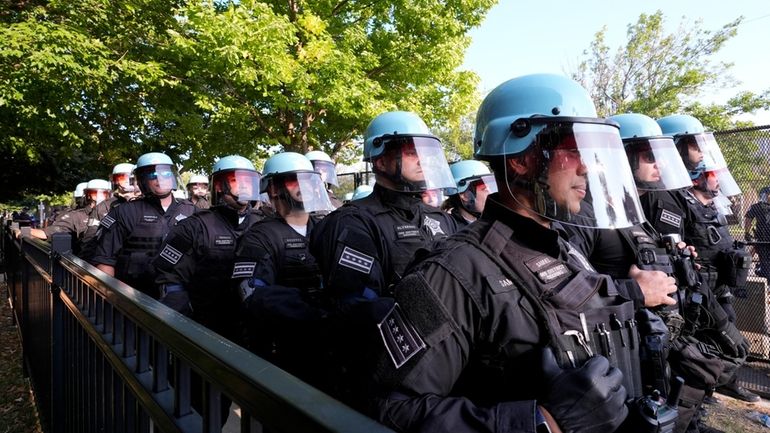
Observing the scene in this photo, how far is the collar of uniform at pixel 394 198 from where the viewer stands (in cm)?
305

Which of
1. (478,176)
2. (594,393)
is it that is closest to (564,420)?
(594,393)

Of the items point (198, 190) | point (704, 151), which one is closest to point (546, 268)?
point (704, 151)

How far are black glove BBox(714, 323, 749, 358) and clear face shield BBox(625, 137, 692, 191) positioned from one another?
1159mm

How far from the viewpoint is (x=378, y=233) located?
2.84 meters

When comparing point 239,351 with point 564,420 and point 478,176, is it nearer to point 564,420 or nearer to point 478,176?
point 564,420

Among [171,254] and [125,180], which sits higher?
[125,180]

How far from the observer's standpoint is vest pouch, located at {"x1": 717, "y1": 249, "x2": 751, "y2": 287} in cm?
424

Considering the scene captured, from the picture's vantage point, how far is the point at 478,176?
233 inches

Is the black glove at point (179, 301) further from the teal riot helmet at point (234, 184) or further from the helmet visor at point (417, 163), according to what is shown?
the helmet visor at point (417, 163)

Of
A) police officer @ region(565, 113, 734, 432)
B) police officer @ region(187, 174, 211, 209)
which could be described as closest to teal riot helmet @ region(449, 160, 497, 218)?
police officer @ region(565, 113, 734, 432)

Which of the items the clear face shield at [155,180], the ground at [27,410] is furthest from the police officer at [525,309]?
the clear face shield at [155,180]

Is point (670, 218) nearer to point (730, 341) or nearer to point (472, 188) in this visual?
point (730, 341)

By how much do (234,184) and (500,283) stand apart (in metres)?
3.68

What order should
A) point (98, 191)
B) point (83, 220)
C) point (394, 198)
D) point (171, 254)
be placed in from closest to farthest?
point (394, 198) → point (171, 254) → point (83, 220) → point (98, 191)
